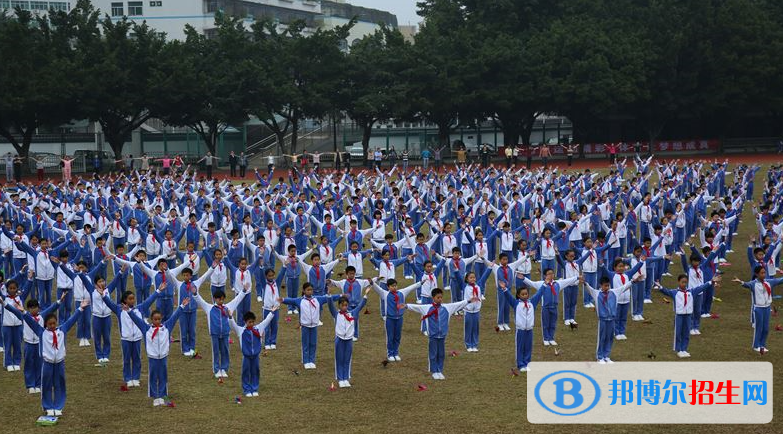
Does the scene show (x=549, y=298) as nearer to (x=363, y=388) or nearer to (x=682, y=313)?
(x=682, y=313)

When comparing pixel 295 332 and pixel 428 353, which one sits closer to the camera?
pixel 428 353

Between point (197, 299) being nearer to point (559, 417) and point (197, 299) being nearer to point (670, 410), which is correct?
point (559, 417)

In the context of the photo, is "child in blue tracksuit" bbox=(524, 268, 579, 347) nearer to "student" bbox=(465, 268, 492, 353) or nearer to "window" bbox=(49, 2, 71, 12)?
"student" bbox=(465, 268, 492, 353)

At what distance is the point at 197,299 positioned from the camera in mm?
14359

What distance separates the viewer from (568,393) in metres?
12.7

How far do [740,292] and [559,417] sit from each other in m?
9.43

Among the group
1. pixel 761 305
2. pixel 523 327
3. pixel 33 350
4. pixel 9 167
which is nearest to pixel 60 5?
pixel 9 167

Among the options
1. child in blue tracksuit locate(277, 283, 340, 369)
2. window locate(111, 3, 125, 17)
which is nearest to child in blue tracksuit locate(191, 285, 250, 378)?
child in blue tracksuit locate(277, 283, 340, 369)

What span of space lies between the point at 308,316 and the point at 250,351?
4.88 feet

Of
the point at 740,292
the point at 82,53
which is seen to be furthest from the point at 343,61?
the point at 740,292

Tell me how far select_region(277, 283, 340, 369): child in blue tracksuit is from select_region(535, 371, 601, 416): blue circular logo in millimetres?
3421

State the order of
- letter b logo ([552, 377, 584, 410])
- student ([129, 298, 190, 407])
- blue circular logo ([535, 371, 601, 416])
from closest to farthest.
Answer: blue circular logo ([535, 371, 601, 416]), letter b logo ([552, 377, 584, 410]), student ([129, 298, 190, 407])

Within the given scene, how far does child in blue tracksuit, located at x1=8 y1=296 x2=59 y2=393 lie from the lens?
12936mm

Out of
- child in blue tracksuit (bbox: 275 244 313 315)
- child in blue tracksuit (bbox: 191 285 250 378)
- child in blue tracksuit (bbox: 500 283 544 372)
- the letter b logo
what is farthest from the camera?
child in blue tracksuit (bbox: 275 244 313 315)
